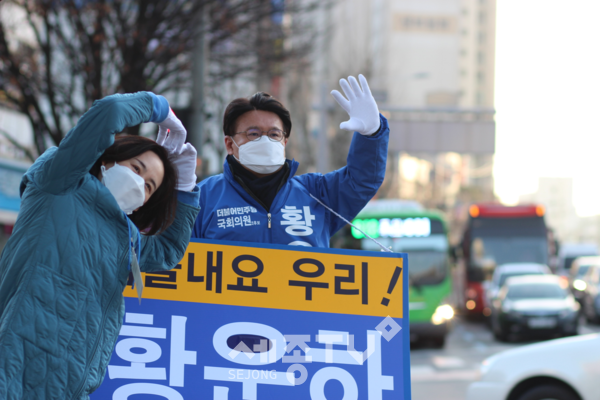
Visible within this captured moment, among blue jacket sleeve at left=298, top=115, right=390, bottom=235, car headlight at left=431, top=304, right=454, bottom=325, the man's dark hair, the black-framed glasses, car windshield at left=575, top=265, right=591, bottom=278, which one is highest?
car windshield at left=575, top=265, right=591, bottom=278

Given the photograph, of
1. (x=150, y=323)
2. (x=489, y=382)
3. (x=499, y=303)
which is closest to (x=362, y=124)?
(x=150, y=323)

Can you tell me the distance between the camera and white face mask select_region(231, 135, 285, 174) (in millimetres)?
3232

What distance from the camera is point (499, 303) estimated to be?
16.2 metres

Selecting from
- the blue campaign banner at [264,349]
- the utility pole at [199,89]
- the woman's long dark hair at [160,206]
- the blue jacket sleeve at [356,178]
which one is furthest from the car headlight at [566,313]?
the woman's long dark hair at [160,206]

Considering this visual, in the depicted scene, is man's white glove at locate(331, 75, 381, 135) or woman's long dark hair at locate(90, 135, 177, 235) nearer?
woman's long dark hair at locate(90, 135, 177, 235)

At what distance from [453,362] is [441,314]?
2.00 m

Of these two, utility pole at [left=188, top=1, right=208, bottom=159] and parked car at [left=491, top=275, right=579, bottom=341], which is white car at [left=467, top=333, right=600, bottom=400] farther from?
parked car at [left=491, top=275, right=579, bottom=341]

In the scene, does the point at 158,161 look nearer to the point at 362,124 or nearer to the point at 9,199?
the point at 362,124

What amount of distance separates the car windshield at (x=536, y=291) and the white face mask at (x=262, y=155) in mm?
14013

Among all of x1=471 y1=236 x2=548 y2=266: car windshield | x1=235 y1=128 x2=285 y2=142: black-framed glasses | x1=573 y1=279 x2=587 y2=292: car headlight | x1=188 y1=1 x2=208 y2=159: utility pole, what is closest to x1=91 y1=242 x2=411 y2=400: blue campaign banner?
x1=235 y1=128 x2=285 y2=142: black-framed glasses

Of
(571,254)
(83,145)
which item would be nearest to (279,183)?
(83,145)

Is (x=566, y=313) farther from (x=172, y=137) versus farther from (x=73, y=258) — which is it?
(x=73, y=258)

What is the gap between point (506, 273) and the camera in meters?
18.5

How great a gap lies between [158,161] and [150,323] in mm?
980
